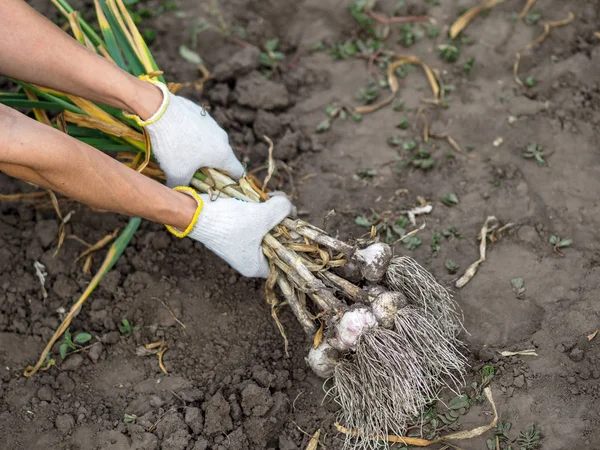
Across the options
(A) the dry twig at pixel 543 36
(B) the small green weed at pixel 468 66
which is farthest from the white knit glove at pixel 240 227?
(A) the dry twig at pixel 543 36

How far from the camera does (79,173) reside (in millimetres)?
1646

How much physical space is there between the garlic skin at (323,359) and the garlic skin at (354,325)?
2.0 inches

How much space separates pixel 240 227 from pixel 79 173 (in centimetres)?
47

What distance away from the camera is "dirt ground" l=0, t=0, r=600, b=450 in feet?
5.86

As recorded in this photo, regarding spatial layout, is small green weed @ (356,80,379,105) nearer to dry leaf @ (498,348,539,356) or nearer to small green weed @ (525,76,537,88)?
small green weed @ (525,76,537,88)

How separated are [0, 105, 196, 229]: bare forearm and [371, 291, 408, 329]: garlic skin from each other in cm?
57

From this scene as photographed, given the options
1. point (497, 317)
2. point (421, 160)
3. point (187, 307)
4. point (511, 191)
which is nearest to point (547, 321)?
point (497, 317)

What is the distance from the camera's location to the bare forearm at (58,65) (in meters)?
1.81

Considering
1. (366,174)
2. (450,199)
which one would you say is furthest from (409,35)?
(450,199)

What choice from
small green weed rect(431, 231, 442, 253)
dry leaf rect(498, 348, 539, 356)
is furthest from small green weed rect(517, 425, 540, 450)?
small green weed rect(431, 231, 442, 253)

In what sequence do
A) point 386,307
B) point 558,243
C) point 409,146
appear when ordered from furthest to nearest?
point 409,146 < point 558,243 < point 386,307

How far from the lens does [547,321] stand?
1852mm

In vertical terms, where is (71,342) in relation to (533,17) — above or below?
above

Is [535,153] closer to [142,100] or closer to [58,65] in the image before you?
[142,100]
